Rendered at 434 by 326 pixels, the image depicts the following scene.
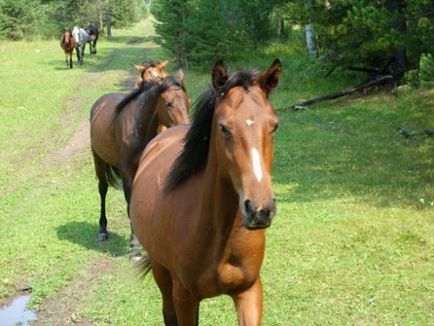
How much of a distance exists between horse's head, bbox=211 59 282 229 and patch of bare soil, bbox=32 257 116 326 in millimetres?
3251

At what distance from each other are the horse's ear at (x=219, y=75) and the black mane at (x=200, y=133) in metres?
0.03

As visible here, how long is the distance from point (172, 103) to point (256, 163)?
390cm

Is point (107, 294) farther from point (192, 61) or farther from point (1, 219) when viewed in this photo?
point (192, 61)

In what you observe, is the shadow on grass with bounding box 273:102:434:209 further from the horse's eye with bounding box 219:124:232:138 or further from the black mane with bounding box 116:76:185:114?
the horse's eye with bounding box 219:124:232:138

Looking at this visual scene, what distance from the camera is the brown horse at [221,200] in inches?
120

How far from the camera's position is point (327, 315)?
18.1 ft

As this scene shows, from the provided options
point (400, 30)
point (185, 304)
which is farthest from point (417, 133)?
point (185, 304)

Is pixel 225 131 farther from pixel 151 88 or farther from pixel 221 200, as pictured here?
pixel 151 88

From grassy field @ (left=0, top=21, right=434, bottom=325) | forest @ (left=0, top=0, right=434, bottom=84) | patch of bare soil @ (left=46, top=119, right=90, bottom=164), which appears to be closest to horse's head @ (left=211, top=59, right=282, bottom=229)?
grassy field @ (left=0, top=21, right=434, bottom=325)

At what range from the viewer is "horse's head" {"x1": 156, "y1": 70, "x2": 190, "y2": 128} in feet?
22.1

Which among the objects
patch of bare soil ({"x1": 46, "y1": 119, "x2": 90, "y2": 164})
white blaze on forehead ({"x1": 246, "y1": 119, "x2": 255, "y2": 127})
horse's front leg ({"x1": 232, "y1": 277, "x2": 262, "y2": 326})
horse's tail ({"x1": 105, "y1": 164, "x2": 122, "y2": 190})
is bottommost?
patch of bare soil ({"x1": 46, "y1": 119, "x2": 90, "y2": 164})

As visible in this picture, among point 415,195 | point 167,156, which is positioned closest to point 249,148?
point 167,156

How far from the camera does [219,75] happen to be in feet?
11.0

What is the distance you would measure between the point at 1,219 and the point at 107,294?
3.47m
